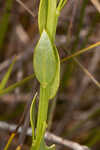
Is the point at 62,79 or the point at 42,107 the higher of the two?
the point at 42,107

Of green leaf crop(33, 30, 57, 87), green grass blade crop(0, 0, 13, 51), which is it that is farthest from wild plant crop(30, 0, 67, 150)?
green grass blade crop(0, 0, 13, 51)

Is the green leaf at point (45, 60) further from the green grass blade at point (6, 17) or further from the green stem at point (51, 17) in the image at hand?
the green grass blade at point (6, 17)

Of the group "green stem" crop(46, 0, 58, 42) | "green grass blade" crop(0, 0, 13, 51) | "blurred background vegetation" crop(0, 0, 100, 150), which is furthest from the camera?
"blurred background vegetation" crop(0, 0, 100, 150)

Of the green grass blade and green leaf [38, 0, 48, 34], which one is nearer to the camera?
green leaf [38, 0, 48, 34]

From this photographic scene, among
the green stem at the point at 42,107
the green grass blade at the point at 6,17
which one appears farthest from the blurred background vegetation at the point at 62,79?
the green stem at the point at 42,107

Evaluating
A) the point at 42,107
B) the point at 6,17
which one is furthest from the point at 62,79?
the point at 42,107

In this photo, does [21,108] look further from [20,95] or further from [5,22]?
[5,22]

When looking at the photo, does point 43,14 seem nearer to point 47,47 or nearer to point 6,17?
point 47,47

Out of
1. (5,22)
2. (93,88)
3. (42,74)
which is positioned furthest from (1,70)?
(42,74)

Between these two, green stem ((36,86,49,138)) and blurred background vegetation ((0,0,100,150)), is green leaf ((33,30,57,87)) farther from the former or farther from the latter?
blurred background vegetation ((0,0,100,150))
